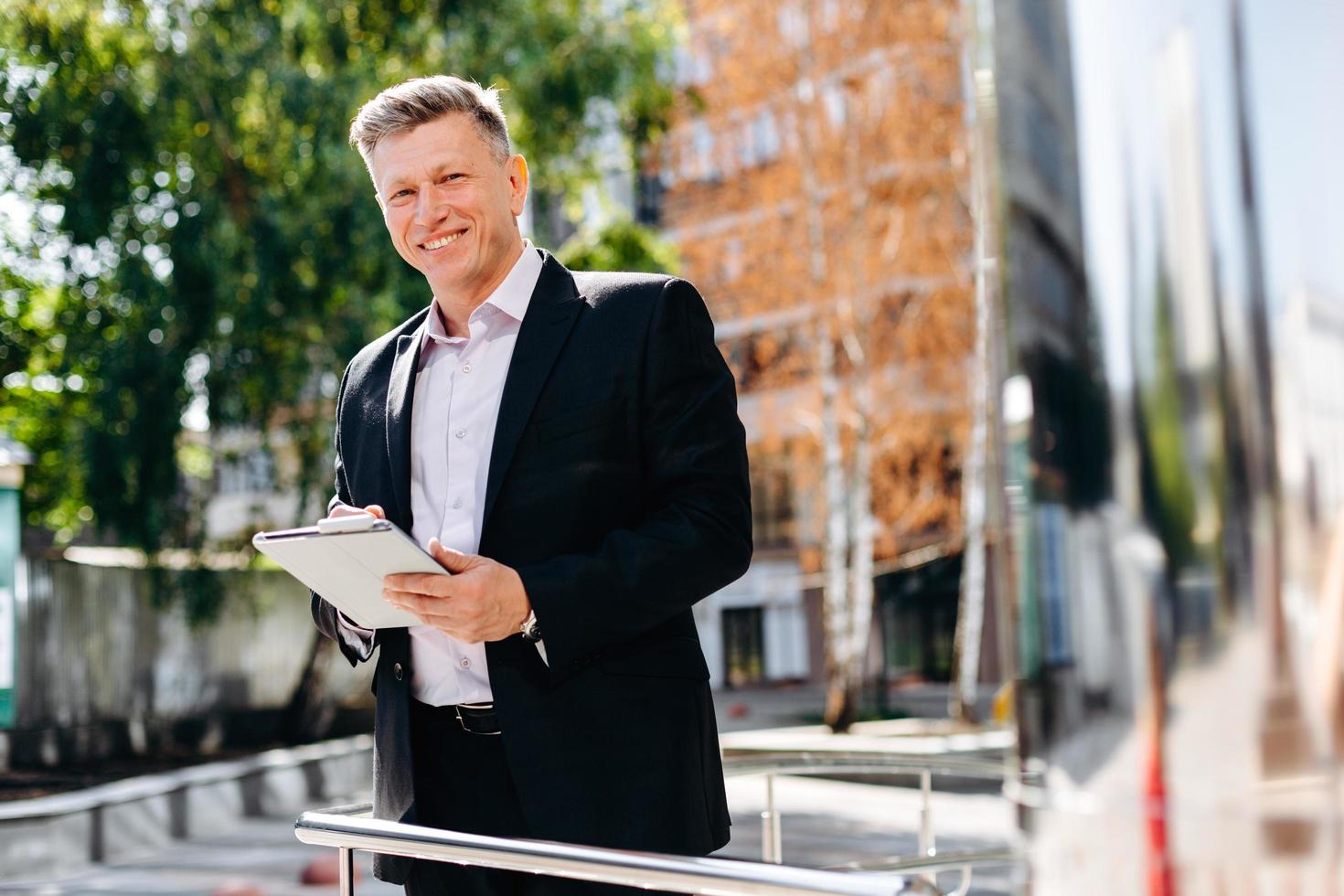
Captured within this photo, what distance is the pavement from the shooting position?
752 centimetres

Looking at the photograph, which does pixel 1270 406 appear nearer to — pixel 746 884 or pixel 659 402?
pixel 746 884

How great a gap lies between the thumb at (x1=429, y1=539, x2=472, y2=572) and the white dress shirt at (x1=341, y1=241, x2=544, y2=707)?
0.61 ft

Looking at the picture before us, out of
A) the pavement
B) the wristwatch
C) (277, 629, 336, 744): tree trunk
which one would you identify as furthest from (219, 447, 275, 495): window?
the wristwatch

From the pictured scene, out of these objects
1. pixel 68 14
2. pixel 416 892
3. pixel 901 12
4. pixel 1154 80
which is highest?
pixel 901 12

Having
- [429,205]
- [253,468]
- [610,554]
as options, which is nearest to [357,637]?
[610,554]

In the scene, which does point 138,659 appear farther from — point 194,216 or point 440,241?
point 440,241

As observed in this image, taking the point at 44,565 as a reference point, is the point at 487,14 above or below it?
above

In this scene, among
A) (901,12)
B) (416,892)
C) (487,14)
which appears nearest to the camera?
(416,892)

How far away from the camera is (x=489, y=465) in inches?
72.6

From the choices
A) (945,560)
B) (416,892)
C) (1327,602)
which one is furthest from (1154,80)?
(945,560)

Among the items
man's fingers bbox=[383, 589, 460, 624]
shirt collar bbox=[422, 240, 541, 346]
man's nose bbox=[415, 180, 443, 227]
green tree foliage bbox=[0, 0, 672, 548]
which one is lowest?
man's fingers bbox=[383, 589, 460, 624]

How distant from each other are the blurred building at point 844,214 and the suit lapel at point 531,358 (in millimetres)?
14416

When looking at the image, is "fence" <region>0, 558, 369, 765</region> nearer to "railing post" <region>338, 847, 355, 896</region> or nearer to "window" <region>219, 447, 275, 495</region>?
"window" <region>219, 447, 275, 495</region>

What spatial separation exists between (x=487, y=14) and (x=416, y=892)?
35.5ft
